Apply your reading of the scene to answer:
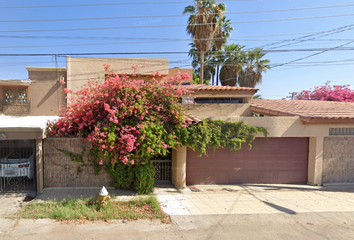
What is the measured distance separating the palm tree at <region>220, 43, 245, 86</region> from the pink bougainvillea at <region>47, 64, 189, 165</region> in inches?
617

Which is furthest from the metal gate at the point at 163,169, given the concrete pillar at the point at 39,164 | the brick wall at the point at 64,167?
the concrete pillar at the point at 39,164

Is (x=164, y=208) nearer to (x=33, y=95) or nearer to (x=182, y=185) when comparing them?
(x=182, y=185)

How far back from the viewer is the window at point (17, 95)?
1326 centimetres

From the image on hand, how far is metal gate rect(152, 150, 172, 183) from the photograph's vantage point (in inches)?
296

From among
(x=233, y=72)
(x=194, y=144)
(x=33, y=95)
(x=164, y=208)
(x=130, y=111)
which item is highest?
(x=233, y=72)

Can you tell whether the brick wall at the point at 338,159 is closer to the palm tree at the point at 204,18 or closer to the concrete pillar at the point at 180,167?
the concrete pillar at the point at 180,167

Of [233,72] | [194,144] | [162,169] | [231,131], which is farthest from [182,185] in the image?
[233,72]

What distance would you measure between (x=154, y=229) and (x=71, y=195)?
309 centimetres

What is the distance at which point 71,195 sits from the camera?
6.07 metres

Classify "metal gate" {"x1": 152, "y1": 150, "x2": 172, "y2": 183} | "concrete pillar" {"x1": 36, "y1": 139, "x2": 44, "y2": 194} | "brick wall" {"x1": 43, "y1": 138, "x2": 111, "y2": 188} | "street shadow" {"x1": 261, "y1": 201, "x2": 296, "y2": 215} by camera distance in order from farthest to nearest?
"metal gate" {"x1": 152, "y1": 150, "x2": 172, "y2": 183}
"brick wall" {"x1": 43, "y1": 138, "x2": 111, "y2": 188}
"concrete pillar" {"x1": 36, "y1": 139, "x2": 44, "y2": 194}
"street shadow" {"x1": 261, "y1": 201, "x2": 296, "y2": 215}

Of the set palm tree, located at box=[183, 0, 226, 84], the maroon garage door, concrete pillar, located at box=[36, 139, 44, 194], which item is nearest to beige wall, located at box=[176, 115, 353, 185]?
the maroon garage door

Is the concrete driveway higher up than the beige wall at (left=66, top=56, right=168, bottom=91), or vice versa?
the beige wall at (left=66, top=56, right=168, bottom=91)

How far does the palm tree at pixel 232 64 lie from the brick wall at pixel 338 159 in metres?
14.2

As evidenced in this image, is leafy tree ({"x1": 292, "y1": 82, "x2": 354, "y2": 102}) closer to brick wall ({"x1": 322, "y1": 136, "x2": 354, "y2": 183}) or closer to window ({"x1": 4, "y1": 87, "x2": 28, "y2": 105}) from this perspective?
brick wall ({"x1": 322, "y1": 136, "x2": 354, "y2": 183})
